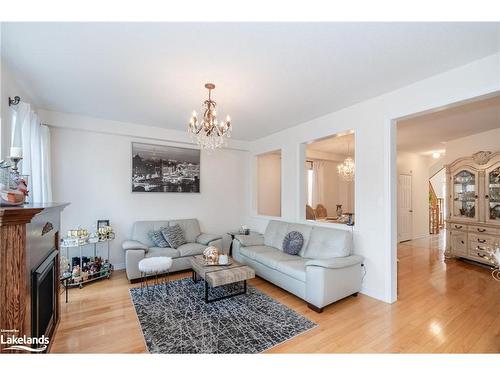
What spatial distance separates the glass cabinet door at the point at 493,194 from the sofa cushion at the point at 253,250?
4113mm

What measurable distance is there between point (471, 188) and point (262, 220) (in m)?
4.26

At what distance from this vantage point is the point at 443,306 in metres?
2.72

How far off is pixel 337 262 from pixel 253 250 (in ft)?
4.95

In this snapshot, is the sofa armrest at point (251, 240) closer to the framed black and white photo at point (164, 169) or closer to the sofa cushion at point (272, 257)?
the sofa cushion at point (272, 257)

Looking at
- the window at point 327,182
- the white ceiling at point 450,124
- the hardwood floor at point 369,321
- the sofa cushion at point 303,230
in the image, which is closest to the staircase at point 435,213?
the window at point 327,182

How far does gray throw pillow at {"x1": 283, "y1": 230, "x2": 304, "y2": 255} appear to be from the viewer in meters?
3.51

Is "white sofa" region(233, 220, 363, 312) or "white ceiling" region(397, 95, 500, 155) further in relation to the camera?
"white ceiling" region(397, 95, 500, 155)

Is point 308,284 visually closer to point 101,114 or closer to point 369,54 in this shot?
point 369,54

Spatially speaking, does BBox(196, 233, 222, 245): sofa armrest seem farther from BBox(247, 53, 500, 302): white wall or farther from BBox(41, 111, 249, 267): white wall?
BBox(247, 53, 500, 302): white wall

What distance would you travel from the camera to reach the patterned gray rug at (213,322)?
2.03m

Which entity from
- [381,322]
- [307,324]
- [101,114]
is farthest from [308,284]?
[101,114]

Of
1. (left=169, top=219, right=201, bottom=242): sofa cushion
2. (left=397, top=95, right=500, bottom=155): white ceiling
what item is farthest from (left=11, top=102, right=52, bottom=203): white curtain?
(left=397, top=95, right=500, bottom=155): white ceiling

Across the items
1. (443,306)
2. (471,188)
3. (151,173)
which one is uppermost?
(151,173)

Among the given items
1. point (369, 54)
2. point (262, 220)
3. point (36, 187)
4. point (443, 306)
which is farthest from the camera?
point (262, 220)
